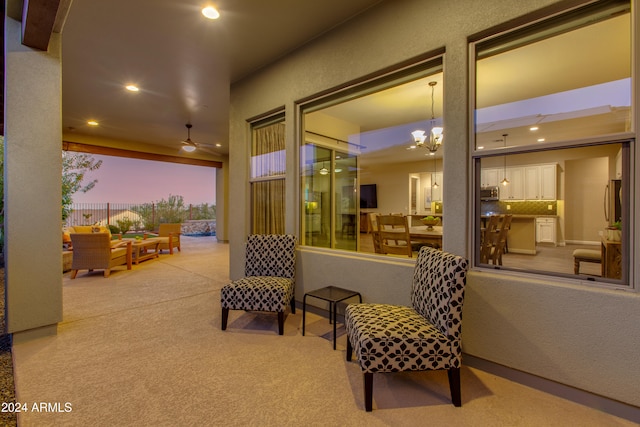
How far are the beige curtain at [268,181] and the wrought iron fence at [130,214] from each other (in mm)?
7354

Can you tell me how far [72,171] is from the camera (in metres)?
8.47

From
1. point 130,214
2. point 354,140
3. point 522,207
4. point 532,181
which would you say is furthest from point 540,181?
point 130,214

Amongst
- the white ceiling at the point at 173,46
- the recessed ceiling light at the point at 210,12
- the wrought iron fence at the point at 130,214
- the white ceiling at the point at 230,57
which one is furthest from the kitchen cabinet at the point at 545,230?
the wrought iron fence at the point at 130,214

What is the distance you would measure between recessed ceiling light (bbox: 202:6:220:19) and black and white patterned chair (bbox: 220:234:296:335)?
238 centimetres

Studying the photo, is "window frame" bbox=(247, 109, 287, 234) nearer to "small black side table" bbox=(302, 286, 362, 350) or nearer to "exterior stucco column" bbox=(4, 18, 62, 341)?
"small black side table" bbox=(302, 286, 362, 350)

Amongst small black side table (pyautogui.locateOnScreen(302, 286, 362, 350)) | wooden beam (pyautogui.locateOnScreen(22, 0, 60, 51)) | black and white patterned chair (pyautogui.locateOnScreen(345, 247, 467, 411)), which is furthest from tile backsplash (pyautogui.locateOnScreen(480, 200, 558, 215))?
wooden beam (pyautogui.locateOnScreen(22, 0, 60, 51))

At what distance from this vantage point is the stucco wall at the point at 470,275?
5.74 ft

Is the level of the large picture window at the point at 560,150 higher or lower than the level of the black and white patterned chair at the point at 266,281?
higher

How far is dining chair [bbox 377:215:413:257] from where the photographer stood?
3.57m

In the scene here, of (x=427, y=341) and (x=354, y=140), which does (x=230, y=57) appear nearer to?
(x=354, y=140)

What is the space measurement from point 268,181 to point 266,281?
161cm

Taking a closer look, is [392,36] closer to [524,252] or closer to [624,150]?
[624,150]

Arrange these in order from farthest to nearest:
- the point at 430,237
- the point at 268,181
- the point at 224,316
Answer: the point at 268,181 → the point at 430,237 → the point at 224,316

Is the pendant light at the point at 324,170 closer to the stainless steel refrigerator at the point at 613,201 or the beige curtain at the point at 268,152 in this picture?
the beige curtain at the point at 268,152
